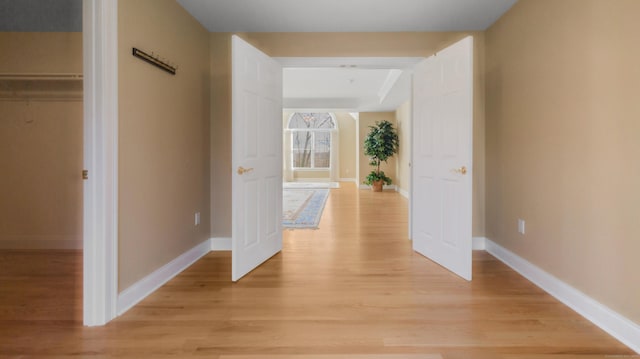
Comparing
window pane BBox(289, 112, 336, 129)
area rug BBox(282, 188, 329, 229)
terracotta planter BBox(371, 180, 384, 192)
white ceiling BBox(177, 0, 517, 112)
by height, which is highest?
window pane BBox(289, 112, 336, 129)

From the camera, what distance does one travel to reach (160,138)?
264 centimetres

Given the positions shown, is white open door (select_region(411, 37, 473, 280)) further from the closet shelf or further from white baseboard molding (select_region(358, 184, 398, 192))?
white baseboard molding (select_region(358, 184, 398, 192))

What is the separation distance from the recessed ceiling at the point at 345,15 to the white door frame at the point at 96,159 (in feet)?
3.78

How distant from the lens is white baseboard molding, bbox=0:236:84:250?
11.9ft

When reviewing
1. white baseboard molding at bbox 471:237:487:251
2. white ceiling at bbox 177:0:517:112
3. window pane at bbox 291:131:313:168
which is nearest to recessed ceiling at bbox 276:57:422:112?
white ceiling at bbox 177:0:517:112

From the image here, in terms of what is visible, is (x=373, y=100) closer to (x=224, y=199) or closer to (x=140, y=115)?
(x=224, y=199)

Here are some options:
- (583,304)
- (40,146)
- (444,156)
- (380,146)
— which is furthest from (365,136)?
(583,304)

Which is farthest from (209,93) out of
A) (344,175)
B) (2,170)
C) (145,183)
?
(344,175)

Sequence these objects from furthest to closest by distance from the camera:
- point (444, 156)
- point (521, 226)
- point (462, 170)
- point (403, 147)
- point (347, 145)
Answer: point (347, 145)
point (403, 147)
point (444, 156)
point (521, 226)
point (462, 170)

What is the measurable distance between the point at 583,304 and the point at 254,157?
8.71 feet

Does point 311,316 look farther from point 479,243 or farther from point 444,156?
point 479,243

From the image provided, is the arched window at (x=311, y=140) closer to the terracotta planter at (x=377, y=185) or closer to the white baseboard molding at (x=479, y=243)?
the terracotta planter at (x=377, y=185)

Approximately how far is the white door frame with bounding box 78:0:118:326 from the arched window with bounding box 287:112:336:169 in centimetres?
1141

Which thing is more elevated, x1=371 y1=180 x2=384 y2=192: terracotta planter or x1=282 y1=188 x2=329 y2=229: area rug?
x1=371 y1=180 x2=384 y2=192: terracotta planter
